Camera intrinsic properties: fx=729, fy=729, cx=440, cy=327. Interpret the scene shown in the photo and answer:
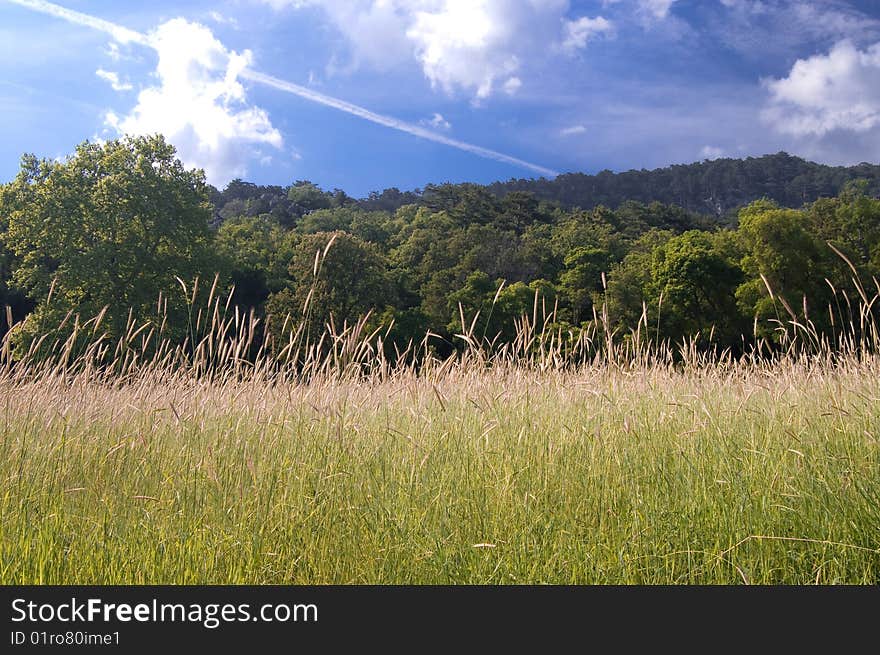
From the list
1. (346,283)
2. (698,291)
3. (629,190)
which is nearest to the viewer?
(346,283)

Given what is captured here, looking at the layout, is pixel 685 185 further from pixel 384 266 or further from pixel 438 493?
pixel 438 493

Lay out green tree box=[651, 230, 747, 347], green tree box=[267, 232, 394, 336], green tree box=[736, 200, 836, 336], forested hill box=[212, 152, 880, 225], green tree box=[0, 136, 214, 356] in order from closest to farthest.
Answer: green tree box=[0, 136, 214, 356], green tree box=[267, 232, 394, 336], green tree box=[736, 200, 836, 336], green tree box=[651, 230, 747, 347], forested hill box=[212, 152, 880, 225]

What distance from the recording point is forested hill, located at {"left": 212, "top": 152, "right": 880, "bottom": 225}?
2589 inches

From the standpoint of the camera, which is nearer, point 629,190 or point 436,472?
point 436,472

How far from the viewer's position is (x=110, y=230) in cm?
2494

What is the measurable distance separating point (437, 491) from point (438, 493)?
6 cm

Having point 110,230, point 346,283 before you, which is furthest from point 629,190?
point 110,230

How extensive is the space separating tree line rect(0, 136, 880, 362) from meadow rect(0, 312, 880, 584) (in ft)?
37.2

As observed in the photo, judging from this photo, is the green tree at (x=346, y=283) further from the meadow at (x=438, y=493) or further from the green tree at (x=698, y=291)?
the meadow at (x=438, y=493)

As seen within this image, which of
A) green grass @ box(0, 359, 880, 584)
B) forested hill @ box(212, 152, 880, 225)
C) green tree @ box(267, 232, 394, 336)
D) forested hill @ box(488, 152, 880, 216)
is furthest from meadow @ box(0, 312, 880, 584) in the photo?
forested hill @ box(488, 152, 880, 216)

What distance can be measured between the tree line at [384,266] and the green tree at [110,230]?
0.05m

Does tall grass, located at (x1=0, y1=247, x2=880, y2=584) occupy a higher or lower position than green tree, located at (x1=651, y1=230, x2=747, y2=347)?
lower

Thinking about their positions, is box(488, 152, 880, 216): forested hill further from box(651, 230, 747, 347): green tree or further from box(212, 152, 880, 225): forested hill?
box(651, 230, 747, 347): green tree

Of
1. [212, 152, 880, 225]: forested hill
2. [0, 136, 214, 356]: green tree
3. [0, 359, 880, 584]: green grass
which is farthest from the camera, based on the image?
[212, 152, 880, 225]: forested hill
